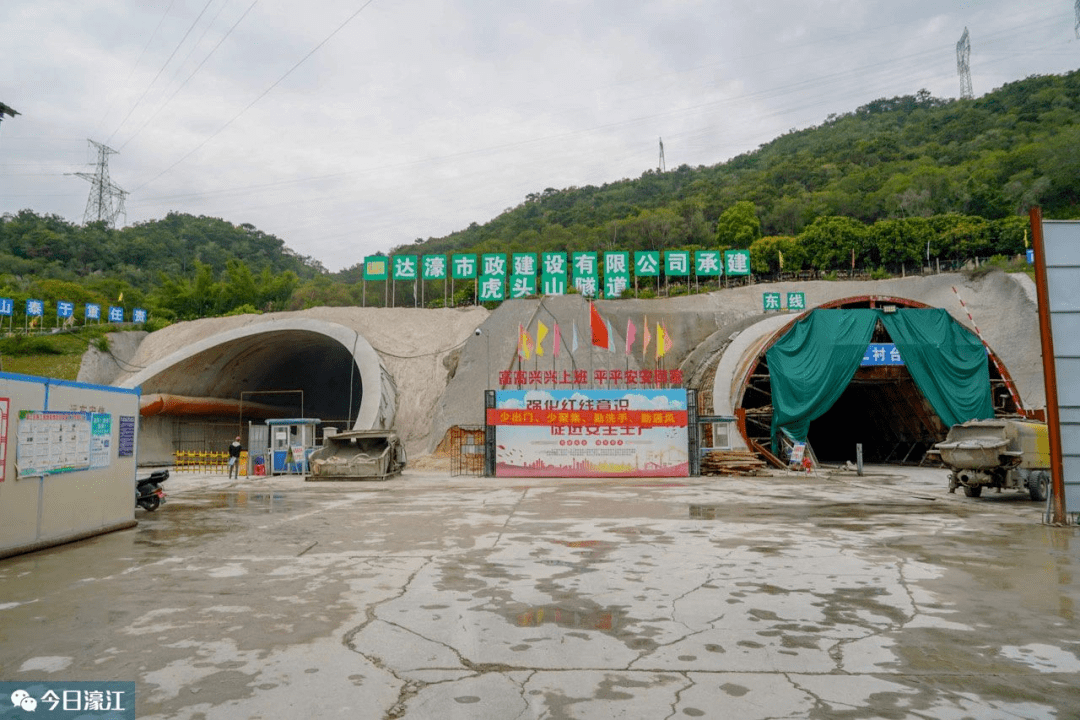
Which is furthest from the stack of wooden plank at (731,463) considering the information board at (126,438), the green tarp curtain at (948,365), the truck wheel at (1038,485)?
the information board at (126,438)

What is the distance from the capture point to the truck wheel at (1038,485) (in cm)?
1332

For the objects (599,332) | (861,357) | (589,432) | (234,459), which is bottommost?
(234,459)

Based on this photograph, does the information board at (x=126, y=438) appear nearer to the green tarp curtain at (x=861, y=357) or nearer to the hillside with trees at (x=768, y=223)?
the green tarp curtain at (x=861, y=357)

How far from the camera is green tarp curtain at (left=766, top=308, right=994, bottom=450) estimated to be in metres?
22.1

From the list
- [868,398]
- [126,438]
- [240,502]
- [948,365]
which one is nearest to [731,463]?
[948,365]

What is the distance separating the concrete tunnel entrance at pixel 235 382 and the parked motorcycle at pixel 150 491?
1243 centimetres

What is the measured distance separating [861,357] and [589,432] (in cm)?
991

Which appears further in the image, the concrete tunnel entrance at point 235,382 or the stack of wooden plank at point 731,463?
the concrete tunnel entrance at point 235,382

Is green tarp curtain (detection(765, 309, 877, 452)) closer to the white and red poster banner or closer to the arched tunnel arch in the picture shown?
the arched tunnel arch

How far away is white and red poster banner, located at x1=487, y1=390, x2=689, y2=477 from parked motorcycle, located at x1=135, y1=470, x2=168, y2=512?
9.48 meters

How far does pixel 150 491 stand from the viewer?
12.4 m

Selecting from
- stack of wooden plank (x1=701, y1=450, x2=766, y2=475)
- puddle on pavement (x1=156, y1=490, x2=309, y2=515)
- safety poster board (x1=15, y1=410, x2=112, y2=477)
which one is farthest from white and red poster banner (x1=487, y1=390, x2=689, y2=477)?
safety poster board (x1=15, y1=410, x2=112, y2=477)

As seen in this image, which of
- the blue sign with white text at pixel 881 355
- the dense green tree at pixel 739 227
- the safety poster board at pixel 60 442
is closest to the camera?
the safety poster board at pixel 60 442

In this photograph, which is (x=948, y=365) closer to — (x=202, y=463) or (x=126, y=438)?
(x=126, y=438)
